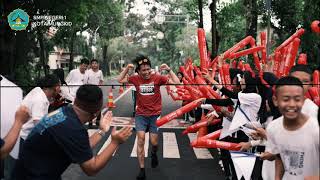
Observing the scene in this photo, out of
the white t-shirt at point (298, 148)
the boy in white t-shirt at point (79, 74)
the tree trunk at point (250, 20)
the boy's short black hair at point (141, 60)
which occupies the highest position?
the tree trunk at point (250, 20)

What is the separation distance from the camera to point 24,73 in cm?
2014

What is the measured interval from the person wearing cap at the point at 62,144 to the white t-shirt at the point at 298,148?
1.22 m

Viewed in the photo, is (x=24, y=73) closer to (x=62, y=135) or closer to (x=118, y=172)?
(x=118, y=172)

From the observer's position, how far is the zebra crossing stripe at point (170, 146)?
26.5 ft

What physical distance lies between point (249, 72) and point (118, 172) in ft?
8.80

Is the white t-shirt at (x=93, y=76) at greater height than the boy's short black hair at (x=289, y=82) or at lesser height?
lesser

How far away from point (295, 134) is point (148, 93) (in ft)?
12.7

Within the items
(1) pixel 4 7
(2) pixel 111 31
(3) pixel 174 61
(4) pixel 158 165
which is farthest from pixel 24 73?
(3) pixel 174 61

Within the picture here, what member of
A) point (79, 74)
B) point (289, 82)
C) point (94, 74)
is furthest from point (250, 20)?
point (289, 82)

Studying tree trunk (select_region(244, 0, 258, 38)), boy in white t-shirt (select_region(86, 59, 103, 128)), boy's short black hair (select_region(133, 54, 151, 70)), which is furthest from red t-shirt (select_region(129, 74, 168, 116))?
tree trunk (select_region(244, 0, 258, 38))

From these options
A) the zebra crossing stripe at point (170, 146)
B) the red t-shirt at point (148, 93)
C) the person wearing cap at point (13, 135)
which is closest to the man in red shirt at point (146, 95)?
the red t-shirt at point (148, 93)

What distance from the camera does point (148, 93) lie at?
677cm

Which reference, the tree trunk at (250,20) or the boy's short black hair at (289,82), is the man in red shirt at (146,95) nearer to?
the boy's short black hair at (289,82)

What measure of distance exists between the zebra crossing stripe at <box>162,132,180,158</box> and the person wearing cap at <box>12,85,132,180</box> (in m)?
5.00
